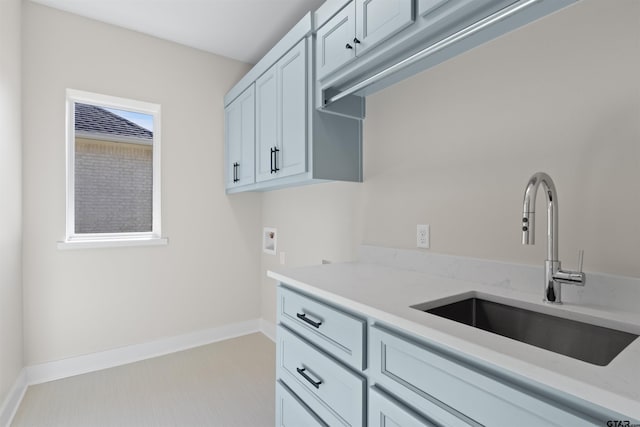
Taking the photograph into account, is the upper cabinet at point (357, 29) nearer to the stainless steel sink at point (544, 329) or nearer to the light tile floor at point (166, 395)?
the stainless steel sink at point (544, 329)

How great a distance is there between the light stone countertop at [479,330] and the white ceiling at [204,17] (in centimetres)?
185

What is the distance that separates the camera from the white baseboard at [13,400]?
6.12 ft

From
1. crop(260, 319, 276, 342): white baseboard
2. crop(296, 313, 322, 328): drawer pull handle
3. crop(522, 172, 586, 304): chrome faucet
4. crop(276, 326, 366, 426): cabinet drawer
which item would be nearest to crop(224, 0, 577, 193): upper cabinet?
crop(522, 172, 586, 304): chrome faucet

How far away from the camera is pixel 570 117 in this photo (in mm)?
1188

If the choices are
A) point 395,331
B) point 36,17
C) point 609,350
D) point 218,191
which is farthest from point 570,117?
point 36,17

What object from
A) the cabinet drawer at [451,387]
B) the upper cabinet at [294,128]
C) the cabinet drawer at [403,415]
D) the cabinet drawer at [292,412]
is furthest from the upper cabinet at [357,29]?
the cabinet drawer at [292,412]

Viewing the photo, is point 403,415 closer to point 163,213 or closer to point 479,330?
point 479,330

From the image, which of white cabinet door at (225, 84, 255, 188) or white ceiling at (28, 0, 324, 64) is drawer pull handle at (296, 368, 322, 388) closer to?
white cabinet door at (225, 84, 255, 188)

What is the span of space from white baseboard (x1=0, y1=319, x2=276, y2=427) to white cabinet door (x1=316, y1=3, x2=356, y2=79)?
92.0 inches

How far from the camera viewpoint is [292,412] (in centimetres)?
150

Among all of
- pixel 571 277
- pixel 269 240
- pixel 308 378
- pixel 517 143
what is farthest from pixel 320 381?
pixel 269 240

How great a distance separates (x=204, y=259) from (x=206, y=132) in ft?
3.81

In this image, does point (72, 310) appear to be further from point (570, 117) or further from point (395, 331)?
point (570, 117)

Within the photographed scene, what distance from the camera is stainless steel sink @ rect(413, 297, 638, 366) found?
0.95 meters
